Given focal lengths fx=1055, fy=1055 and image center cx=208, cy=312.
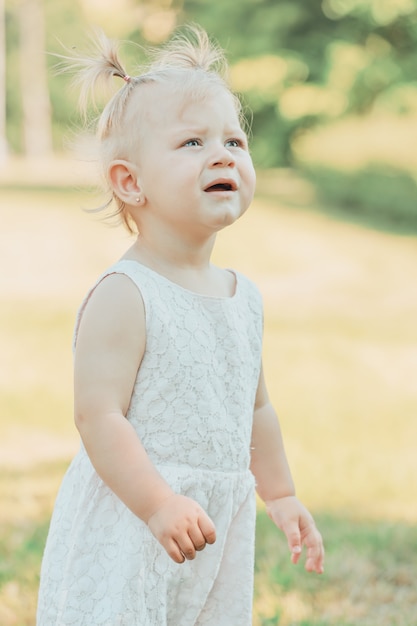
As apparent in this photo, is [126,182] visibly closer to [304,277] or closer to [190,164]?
[190,164]

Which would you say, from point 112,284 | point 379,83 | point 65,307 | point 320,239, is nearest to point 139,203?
point 112,284

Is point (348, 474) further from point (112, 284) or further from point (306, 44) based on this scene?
point (306, 44)

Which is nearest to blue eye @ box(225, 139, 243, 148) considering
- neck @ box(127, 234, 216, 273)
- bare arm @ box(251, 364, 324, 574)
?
neck @ box(127, 234, 216, 273)

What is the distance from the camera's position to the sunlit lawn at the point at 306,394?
321 centimetres

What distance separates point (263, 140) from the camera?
23781 mm

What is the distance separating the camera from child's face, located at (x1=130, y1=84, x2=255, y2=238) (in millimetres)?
1994

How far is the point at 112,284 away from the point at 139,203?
189 mm

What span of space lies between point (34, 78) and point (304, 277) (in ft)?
71.0

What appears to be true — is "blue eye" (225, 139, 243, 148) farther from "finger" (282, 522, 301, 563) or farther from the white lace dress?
"finger" (282, 522, 301, 563)

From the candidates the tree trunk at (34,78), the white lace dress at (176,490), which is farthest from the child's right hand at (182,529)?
the tree trunk at (34,78)

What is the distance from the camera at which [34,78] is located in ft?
105

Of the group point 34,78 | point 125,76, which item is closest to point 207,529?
point 125,76

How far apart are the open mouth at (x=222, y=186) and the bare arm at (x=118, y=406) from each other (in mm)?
247

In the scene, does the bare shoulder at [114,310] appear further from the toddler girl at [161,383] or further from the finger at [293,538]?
the finger at [293,538]
